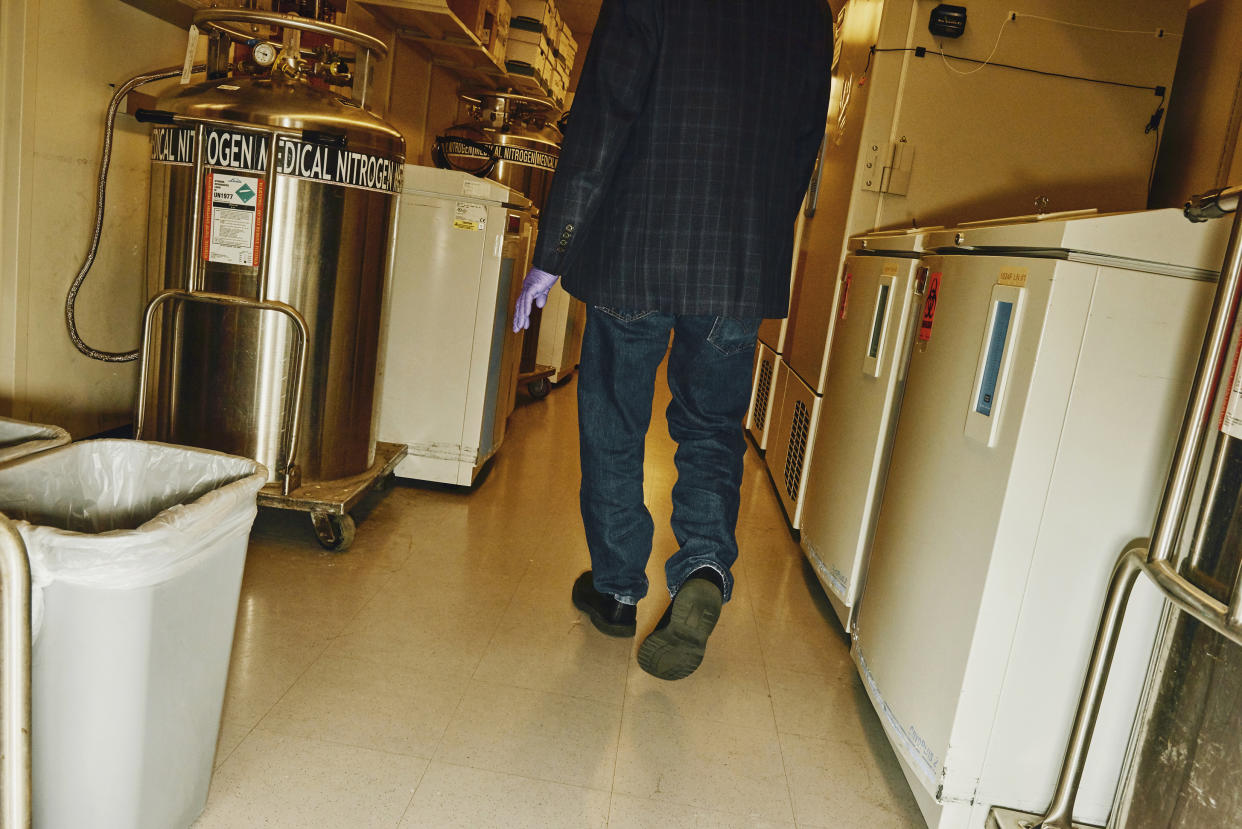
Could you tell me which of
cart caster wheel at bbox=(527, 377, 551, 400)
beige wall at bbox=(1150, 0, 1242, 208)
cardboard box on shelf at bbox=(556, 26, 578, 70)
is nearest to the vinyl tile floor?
beige wall at bbox=(1150, 0, 1242, 208)

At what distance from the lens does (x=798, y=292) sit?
11.7 ft

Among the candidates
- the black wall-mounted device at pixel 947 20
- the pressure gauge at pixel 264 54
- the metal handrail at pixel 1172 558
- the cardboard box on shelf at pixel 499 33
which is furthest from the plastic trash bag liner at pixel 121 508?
the cardboard box on shelf at pixel 499 33

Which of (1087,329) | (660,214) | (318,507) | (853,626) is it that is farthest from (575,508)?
(1087,329)

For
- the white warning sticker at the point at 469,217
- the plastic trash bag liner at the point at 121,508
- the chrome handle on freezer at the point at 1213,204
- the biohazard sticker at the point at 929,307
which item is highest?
the chrome handle on freezer at the point at 1213,204

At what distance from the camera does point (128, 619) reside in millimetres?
897

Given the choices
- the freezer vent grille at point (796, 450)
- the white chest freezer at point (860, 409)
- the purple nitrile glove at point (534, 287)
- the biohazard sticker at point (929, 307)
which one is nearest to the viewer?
the biohazard sticker at point (929, 307)

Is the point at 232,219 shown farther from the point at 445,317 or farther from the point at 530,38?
the point at 530,38

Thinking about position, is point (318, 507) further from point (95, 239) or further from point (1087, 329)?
point (1087, 329)

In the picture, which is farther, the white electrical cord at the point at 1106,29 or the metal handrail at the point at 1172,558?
the white electrical cord at the point at 1106,29

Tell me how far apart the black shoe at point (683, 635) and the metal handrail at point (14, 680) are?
1078mm

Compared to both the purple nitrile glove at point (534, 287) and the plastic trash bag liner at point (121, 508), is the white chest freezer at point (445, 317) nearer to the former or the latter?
the purple nitrile glove at point (534, 287)

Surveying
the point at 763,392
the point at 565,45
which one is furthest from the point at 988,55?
the point at 565,45

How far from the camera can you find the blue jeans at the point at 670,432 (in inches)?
70.9

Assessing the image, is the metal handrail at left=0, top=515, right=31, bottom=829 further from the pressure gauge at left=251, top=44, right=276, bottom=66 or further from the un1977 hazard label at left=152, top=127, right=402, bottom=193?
the pressure gauge at left=251, top=44, right=276, bottom=66
